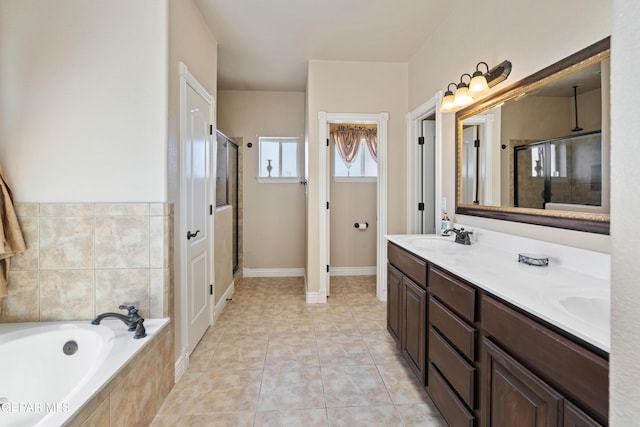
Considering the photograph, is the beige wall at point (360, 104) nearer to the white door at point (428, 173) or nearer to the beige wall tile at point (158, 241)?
the white door at point (428, 173)

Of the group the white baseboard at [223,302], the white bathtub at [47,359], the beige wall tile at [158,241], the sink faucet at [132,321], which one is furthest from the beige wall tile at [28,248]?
the white baseboard at [223,302]

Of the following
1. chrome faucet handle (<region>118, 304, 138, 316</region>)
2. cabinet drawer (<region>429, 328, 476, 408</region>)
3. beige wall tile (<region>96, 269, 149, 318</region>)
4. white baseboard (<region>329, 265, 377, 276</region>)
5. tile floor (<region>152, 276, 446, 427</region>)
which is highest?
beige wall tile (<region>96, 269, 149, 318</region>)

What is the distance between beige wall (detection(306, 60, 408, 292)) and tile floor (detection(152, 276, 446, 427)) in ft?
2.37

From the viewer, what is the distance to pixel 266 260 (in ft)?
14.4

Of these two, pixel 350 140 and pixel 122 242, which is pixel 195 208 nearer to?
pixel 122 242

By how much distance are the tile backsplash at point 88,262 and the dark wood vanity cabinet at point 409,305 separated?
1.53 meters

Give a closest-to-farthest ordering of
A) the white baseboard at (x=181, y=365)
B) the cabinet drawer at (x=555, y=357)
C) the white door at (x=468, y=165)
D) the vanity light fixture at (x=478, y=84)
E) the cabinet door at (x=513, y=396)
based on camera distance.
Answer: the cabinet drawer at (x=555, y=357), the cabinet door at (x=513, y=396), the vanity light fixture at (x=478, y=84), the white baseboard at (x=181, y=365), the white door at (x=468, y=165)

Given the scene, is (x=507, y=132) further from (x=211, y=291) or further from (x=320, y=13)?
(x=211, y=291)

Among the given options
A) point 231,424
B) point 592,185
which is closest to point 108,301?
point 231,424

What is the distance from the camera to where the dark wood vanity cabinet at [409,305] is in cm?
172

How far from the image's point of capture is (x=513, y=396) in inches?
39.2

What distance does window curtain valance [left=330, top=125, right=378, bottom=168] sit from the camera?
448 centimetres

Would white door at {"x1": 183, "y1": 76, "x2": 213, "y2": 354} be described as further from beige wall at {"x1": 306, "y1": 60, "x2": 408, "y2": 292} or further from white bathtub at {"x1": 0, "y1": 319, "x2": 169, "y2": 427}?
beige wall at {"x1": 306, "y1": 60, "x2": 408, "y2": 292}

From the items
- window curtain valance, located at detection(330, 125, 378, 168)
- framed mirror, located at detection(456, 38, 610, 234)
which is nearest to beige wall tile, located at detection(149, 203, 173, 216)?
framed mirror, located at detection(456, 38, 610, 234)
